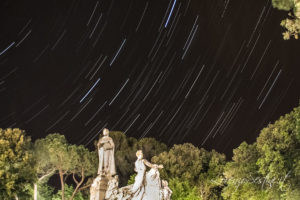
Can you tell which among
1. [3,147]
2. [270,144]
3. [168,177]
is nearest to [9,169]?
[3,147]

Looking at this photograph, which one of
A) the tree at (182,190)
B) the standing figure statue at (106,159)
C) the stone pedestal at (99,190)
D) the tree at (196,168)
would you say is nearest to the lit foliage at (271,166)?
the tree at (182,190)

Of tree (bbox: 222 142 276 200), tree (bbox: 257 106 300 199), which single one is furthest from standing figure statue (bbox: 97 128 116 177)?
tree (bbox: 222 142 276 200)

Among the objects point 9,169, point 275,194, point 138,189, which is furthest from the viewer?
point 9,169

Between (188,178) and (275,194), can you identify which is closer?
(275,194)

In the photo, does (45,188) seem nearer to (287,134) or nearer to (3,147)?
(3,147)

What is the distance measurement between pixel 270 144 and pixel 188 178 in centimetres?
1288

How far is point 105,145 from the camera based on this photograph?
1795 centimetres

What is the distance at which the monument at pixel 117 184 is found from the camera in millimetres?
17031

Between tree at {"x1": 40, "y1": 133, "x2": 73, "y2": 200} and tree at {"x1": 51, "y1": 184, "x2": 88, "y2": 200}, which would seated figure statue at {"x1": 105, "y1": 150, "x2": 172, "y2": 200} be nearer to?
tree at {"x1": 40, "y1": 133, "x2": 73, "y2": 200}

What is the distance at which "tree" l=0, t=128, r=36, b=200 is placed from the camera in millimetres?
30891

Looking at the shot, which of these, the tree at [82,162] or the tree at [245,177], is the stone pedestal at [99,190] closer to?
the tree at [245,177]

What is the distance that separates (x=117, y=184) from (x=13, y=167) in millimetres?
A: 16921

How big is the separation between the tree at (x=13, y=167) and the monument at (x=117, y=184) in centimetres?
1482

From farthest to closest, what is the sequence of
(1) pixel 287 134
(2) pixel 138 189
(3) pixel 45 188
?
1. (3) pixel 45 188
2. (1) pixel 287 134
3. (2) pixel 138 189
